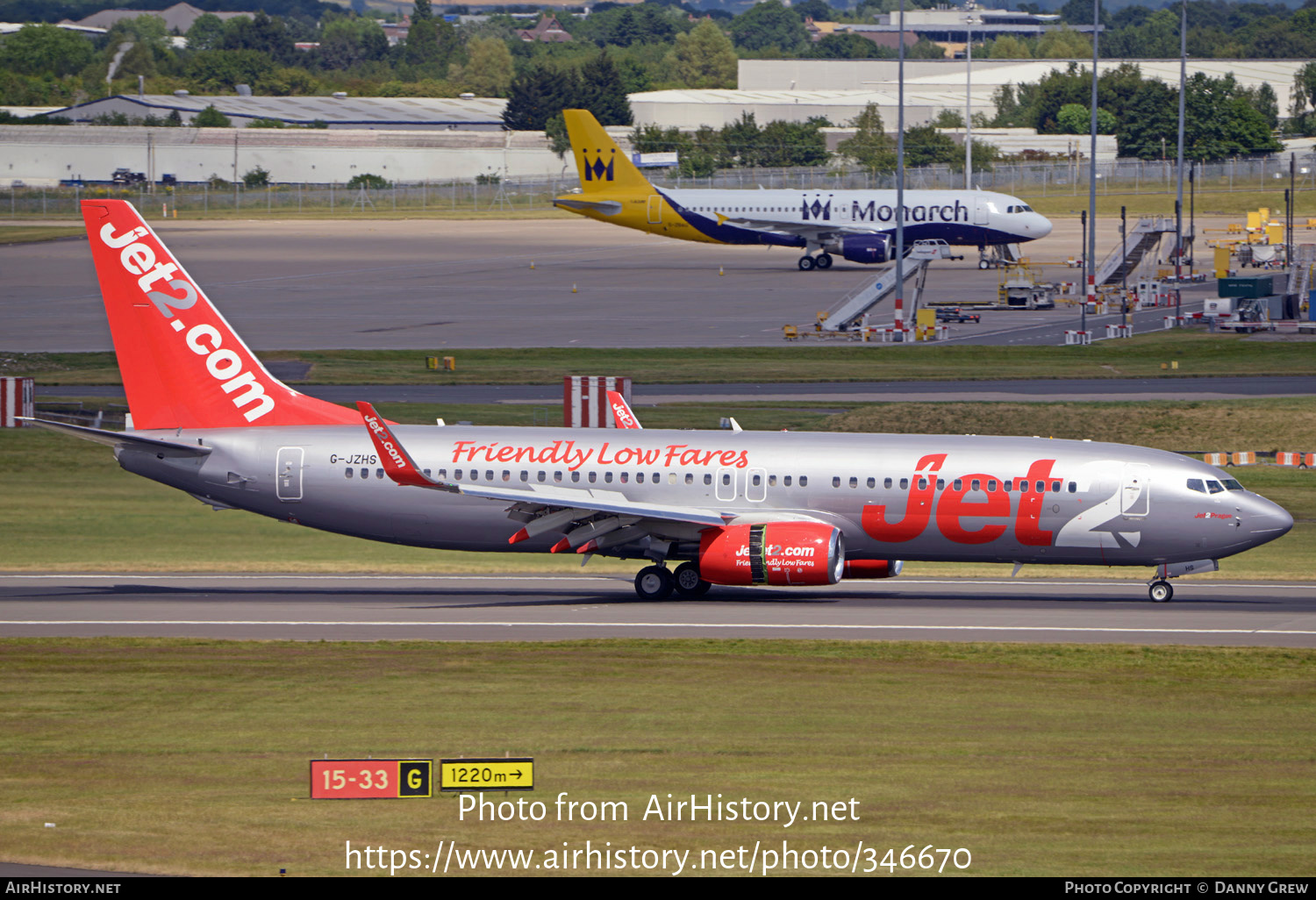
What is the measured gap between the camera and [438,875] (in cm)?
1655

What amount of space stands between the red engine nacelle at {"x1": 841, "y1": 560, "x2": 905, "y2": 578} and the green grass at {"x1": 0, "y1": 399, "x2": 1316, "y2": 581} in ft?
14.5

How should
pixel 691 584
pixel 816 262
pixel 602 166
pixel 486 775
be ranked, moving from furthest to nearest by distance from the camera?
pixel 602 166 → pixel 816 262 → pixel 691 584 → pixel 486 775

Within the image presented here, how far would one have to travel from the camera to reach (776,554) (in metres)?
34.0

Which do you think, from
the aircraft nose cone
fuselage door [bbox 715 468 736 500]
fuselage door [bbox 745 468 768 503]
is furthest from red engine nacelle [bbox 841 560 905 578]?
the aircraft nose cone

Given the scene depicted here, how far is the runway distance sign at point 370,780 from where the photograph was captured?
19.1 m

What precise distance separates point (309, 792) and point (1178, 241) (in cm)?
9996

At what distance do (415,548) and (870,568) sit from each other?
1516 cm

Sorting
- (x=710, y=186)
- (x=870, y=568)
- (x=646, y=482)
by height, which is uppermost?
(x=710, y=186)

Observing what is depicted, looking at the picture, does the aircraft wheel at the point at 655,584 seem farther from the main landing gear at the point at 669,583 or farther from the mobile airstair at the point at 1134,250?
the mobile airstair at the point at 1134,250

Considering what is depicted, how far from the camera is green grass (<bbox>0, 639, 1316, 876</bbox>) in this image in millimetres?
17516

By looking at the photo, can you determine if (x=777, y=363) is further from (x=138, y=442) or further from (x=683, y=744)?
(x=683, y=744)

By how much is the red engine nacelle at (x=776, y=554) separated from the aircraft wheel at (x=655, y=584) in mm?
1545

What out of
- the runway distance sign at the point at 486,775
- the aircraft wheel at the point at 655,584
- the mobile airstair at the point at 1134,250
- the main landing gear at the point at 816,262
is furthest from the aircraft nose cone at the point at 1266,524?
the main landing gear at the point at 816,262

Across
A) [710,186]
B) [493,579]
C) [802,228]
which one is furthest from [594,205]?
[493,579]
